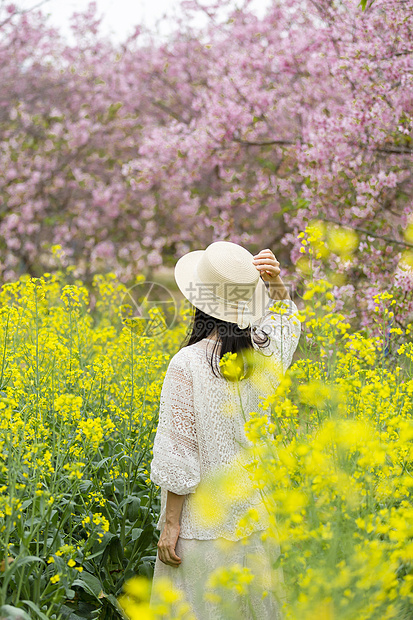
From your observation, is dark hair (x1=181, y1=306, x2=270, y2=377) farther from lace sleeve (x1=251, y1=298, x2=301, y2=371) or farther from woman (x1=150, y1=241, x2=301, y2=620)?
lace sleeve (x1=251, y1=298, x2=301, y2=371)

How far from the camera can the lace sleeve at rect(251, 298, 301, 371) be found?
240 centimetres

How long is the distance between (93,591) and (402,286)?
105 inches

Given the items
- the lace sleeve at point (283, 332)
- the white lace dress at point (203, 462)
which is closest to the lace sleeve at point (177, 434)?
the white lace dress at point (203, 462)

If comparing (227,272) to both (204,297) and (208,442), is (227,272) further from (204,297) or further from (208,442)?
(208,442)

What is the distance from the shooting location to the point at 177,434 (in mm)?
2268

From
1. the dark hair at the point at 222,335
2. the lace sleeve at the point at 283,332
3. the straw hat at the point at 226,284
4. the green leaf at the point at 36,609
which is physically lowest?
the green leaf at the point at 36,609

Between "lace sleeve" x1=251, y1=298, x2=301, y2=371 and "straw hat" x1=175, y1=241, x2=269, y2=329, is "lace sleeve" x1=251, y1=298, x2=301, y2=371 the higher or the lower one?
the lower one

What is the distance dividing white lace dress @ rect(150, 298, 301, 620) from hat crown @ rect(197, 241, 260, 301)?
177 millimetres

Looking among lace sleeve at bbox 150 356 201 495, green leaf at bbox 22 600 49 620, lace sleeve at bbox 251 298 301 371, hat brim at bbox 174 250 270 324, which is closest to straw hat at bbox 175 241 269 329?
hat brim at bbox 174 250 270 324

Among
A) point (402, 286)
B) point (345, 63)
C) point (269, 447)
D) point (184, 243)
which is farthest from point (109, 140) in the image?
point (269, 447)

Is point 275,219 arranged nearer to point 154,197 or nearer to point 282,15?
point 154,197

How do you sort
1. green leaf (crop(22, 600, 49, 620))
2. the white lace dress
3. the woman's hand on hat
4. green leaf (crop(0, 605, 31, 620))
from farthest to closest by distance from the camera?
the woman's hand on hat
the white lace dress
green leaf (crop(22, 600, 49, 620))
green leaf (crop(0, 605, 31, 620))

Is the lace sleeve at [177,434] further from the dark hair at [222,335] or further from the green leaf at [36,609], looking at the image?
the green leaf at [36,609]

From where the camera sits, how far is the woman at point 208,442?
2232 mm
